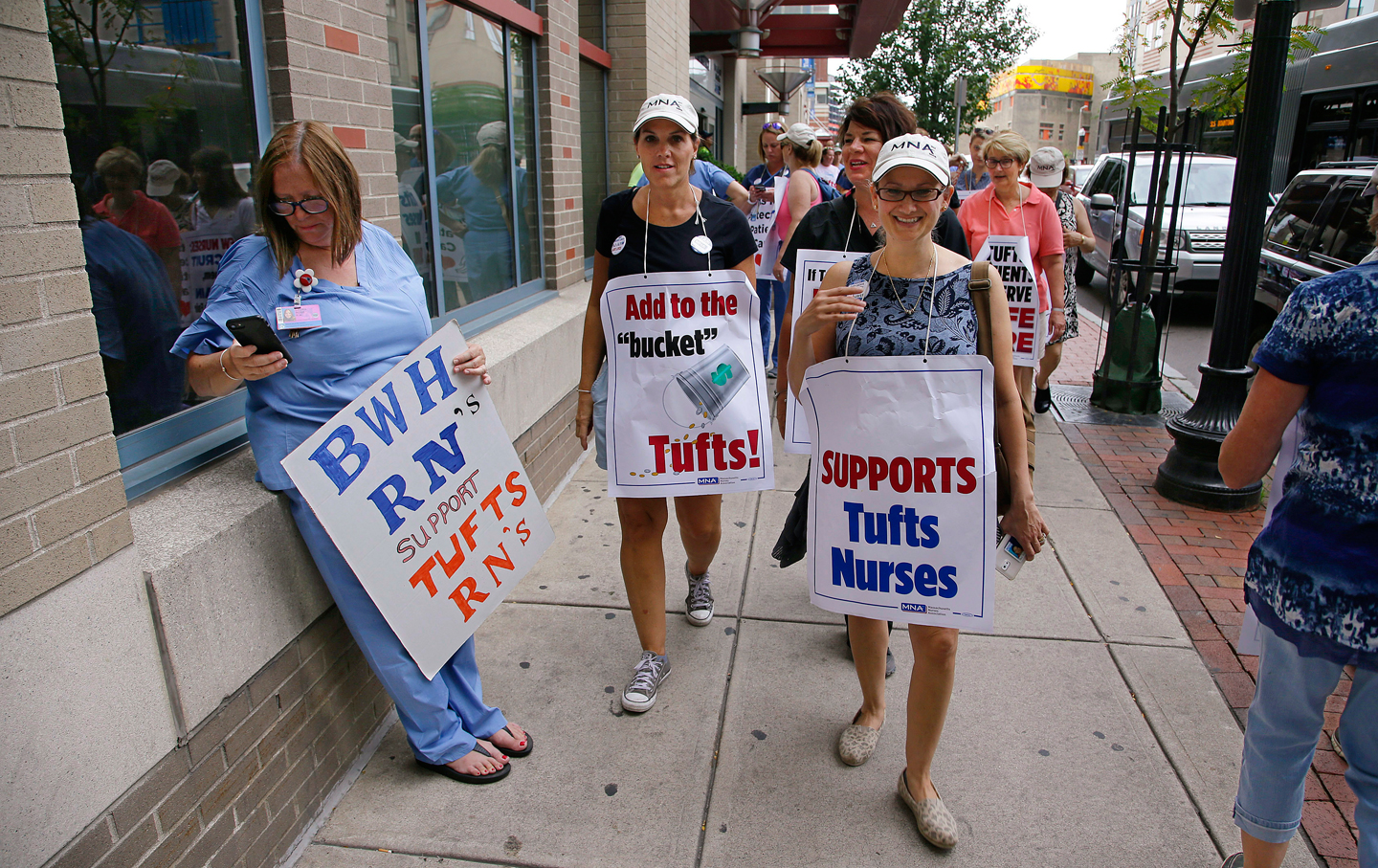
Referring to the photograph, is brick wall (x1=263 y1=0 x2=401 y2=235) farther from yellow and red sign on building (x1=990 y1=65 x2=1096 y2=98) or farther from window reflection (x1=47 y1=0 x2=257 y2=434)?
yellow and red sign on building (x1=990 y1=65 x2=1096 y2=98)

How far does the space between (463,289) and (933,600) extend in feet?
11.0

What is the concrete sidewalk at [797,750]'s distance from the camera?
103 inches

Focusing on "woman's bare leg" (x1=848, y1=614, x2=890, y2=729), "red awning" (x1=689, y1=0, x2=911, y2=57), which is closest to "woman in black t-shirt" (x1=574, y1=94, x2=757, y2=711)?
"woman's bare leg" (x1=848, y1=614, x2=890, y2=729)

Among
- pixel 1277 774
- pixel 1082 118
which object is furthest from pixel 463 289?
pixel 1082 118

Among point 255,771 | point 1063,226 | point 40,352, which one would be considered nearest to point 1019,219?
point 1063,226

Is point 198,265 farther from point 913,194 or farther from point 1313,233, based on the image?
point 1313,233

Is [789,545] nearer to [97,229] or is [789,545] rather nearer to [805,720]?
[805,720]

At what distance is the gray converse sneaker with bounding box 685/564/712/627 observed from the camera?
12.5 feet

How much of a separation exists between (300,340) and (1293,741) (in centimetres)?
262

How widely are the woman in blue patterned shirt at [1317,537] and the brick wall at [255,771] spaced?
251cm

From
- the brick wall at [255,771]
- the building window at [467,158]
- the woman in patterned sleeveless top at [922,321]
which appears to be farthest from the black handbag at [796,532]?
the building window at [467,158]

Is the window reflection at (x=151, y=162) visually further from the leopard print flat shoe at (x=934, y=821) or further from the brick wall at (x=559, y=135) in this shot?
the brick wall at (x=559, y=135)

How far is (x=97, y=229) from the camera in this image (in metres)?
2.37

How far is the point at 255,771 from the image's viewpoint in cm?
242
